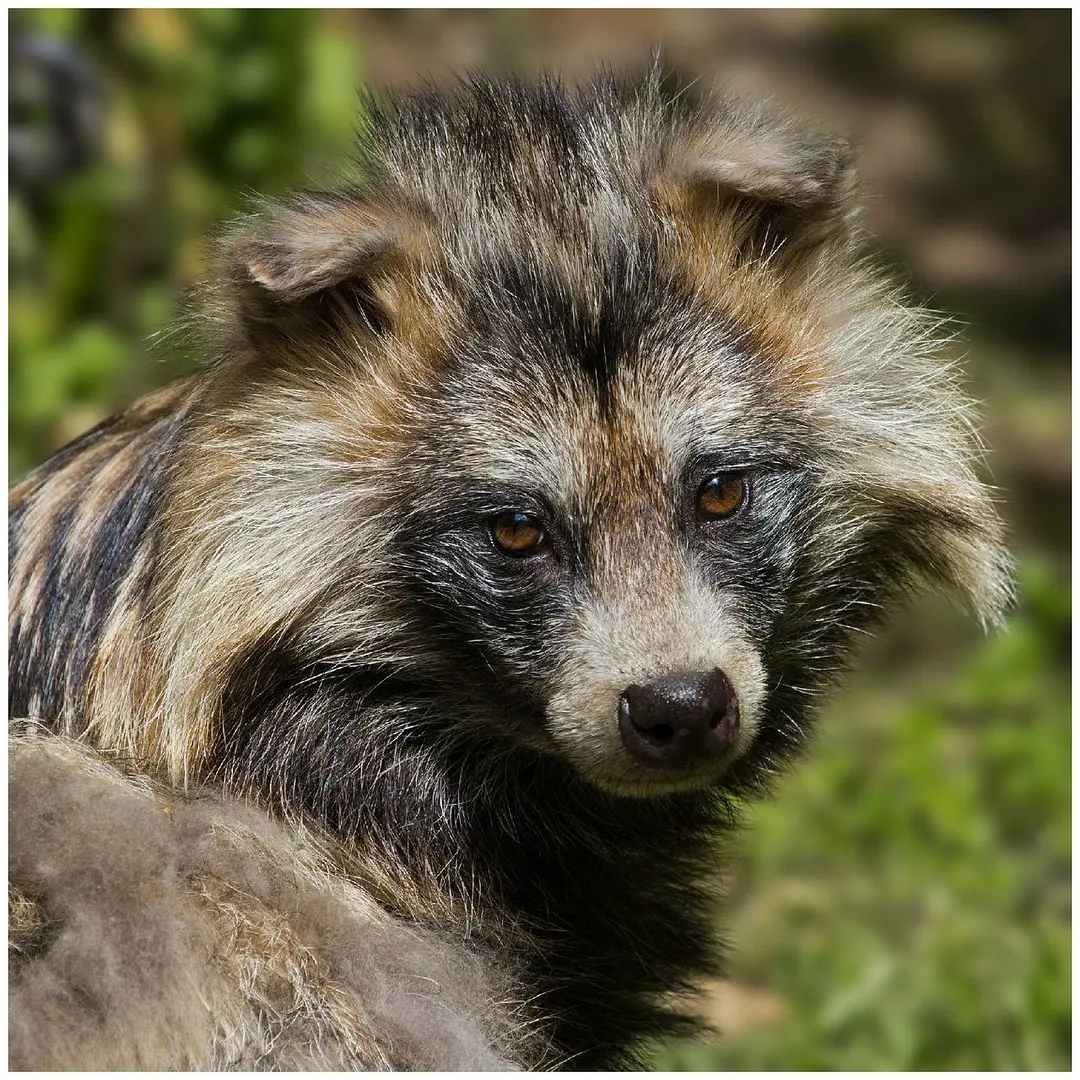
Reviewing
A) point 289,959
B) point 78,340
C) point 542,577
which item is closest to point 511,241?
point 542,577

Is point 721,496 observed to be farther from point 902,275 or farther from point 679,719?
point 902,275

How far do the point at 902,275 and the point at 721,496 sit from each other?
98cm

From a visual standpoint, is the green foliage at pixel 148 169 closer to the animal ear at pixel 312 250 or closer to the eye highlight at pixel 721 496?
the animal ear at pixel 312 250

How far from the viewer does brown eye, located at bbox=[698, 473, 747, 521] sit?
3.45 m

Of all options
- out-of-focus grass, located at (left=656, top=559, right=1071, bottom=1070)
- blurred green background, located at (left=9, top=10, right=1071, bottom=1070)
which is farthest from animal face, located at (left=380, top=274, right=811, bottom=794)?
A: out-of-focus grass, located at (left=656, top=559, right=1071, bottom=1070)

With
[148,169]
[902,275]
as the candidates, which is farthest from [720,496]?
[148,169]

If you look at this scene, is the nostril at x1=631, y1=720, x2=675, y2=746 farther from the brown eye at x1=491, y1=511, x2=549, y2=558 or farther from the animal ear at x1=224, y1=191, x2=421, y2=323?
the animal ear at x1=224, y1=191, x2=421, y2=323

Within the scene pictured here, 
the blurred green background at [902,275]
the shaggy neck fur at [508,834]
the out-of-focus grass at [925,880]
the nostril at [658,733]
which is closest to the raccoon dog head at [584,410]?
the nostril at [658,733]

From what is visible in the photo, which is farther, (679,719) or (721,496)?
(721,496)

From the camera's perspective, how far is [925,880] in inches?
261

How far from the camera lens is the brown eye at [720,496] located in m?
3.45

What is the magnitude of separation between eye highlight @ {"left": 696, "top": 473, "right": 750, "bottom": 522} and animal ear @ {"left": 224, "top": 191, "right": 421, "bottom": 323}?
0.89 metres

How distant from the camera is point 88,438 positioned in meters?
4.11

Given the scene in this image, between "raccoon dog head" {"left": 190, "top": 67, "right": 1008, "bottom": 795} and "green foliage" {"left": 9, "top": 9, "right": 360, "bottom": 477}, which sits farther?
"green foliage" {"left": 9, "top": 9, "right": 360, "bottom": 477}
